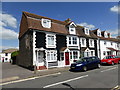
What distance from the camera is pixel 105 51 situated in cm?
2645

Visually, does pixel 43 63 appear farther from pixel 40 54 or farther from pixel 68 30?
pixel 68 30

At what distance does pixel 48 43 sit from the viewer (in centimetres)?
1575

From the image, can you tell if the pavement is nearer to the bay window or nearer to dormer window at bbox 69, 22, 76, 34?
the bay window

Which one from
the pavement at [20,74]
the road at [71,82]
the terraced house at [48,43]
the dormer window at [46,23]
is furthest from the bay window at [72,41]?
the road at [71,82]

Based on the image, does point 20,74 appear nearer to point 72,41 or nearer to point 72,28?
point 72,41

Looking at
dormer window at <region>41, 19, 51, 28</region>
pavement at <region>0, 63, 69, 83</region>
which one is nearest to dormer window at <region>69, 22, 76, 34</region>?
dormer window at <region>41, 19, 51, 28</region>

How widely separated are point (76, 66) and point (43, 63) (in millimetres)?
5898

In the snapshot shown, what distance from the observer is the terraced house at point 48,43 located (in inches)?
565

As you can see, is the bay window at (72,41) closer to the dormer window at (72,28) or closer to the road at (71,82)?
the dormer window at (72,28)

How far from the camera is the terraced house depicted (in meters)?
14.3

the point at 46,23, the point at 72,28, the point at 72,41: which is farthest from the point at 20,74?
the point at 72,28

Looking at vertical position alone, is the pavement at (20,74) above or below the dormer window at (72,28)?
below

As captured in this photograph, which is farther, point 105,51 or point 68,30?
point 105,51

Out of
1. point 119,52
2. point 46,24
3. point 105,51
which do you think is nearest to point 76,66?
point 46,24
